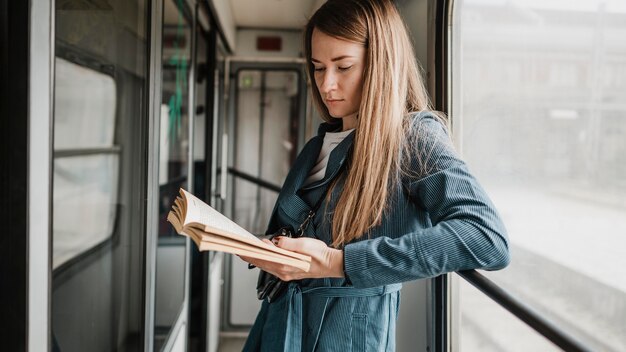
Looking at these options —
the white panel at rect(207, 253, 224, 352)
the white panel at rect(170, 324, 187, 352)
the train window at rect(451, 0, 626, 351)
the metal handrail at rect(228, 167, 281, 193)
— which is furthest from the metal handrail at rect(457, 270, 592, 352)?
the metal handrail at rect(228, 167, 281, 193)

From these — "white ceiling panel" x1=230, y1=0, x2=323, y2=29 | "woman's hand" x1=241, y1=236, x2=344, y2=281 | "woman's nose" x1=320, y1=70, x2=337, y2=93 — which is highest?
"white ceiling panel" x1=230, y1=0, x2=323, y2=29

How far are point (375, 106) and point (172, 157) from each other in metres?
1.21

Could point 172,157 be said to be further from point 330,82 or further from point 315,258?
point 315,258

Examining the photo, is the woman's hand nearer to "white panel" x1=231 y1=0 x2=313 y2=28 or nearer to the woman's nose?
the woman's nose

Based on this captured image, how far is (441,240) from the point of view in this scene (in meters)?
0.80

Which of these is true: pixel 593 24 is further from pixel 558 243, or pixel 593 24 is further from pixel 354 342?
pixel 354 342

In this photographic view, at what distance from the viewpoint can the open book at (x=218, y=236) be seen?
2.28 feet

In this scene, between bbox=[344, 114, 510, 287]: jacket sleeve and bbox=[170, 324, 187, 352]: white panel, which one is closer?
bbox=[344, 114, 510, 287]: jacket sleeve

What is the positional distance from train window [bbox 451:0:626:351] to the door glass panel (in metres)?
0.93

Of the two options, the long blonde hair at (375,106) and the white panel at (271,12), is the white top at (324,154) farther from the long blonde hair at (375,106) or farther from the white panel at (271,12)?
the white panel at (271,12)

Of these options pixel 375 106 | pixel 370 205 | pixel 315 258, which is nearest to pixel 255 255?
pixel 315 258

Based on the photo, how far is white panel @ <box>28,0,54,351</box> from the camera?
70 centimetres

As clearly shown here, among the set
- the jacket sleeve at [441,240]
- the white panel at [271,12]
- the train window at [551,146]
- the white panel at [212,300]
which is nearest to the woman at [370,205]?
the jacket sleeve at [441,240]

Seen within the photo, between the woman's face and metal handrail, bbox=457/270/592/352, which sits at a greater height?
the woman's face
